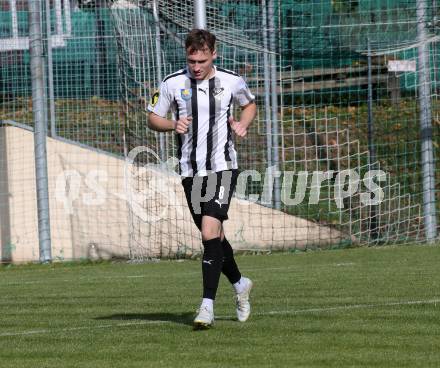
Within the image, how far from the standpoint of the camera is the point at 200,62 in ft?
21.3

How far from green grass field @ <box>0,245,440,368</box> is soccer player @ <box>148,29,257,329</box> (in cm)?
48

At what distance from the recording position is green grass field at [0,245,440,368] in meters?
5.20

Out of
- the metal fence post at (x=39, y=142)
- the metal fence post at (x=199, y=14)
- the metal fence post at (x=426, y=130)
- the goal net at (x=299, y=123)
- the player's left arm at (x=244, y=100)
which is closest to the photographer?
the player's left arm at (x=244, y=100)

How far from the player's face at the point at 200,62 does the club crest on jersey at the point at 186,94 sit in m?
0.12

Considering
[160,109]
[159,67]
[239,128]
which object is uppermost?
[159,67]

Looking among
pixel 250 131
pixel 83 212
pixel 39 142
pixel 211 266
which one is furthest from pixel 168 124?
pixel 250 131

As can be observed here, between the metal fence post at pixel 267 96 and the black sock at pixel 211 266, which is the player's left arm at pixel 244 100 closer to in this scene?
the black sock at pixel 211 266

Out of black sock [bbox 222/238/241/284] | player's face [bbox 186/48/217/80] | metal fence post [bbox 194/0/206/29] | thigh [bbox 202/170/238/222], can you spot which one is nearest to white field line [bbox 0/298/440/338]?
black sock [bbox 222/238/241/284]

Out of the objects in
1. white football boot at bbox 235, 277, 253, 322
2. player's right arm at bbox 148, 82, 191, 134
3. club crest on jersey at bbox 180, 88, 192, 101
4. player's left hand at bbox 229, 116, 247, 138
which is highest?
club crest on jersey at bbox 180, 88, 192, 101

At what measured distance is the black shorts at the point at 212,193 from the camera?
6.56m

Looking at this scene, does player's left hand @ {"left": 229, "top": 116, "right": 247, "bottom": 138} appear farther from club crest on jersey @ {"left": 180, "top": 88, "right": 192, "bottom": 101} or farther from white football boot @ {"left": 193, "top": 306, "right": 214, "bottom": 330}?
white football boot @ {"left": 193, "top": 306, "right": 214, "bottom": 330}

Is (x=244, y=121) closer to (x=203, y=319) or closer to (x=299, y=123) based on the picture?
(x=203, y=319)

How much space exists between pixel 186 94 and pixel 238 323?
57.6 inches

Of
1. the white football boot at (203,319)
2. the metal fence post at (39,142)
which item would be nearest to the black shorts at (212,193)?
the white football boot at (203,319)
